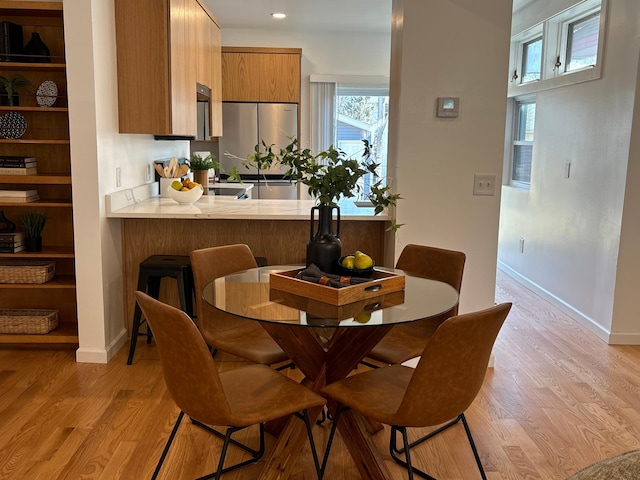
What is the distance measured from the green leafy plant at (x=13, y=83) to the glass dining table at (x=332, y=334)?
2.02m

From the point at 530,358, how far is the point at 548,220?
1799mm

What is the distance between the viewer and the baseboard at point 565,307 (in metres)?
4.16

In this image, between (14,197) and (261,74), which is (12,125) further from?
(261,74)

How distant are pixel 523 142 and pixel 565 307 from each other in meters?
2.04

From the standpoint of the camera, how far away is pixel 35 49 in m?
3.56

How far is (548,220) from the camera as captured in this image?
5.20 metres

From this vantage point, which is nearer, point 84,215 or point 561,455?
point 561,455

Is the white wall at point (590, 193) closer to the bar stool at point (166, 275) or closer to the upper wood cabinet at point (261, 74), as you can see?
the upper wood cabinet at point (261, 74)

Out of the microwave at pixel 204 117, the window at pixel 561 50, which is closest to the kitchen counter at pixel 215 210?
the microwave at pixel 204 117

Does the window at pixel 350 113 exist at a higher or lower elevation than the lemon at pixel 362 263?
higher

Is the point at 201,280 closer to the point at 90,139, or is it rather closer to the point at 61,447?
the point at 61,447

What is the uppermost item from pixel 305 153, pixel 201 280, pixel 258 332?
pixel 305 153

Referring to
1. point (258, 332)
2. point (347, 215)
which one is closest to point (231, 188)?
point (347, 215)

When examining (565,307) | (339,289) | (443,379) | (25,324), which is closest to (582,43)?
(565,307)
